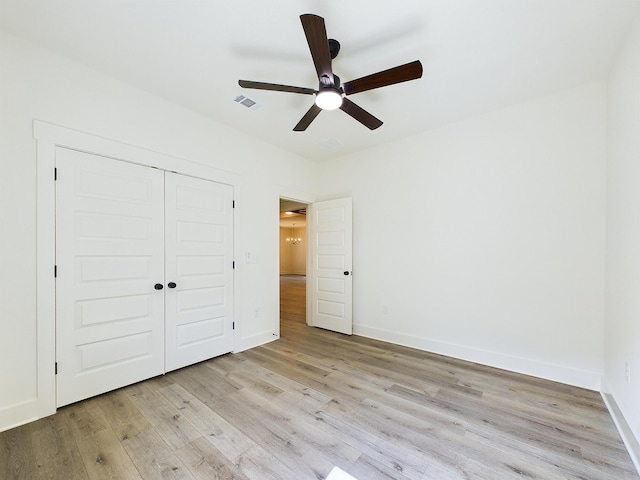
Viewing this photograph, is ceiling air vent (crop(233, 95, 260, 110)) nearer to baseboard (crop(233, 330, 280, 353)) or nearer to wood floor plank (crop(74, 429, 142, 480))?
baseboard (crop(233, 330, 280, 353))

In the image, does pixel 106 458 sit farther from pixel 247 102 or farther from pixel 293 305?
pixel 293 305

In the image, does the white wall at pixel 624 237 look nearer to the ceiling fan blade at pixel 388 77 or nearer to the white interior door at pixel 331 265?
the ceiling fan blade at pixel 388 77

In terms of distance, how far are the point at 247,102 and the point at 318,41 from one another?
1.53 metres

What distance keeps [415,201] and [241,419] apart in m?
3.14

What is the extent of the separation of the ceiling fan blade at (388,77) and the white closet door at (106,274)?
214 centimetres

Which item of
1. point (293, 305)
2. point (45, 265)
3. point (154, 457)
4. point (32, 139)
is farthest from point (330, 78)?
point (293, 305)

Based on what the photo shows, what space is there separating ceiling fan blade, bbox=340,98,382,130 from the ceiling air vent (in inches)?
44.3

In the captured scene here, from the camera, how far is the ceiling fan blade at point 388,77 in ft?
5.93

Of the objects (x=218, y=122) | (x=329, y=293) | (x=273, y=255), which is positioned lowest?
(x=329, y=293)

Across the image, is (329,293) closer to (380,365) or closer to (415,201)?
(380,365)

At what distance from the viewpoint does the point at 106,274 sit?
97.0 inches

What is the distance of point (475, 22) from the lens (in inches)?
75.5

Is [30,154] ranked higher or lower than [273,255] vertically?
higher

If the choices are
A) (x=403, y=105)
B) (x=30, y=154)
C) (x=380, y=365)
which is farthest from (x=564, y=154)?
(x=30, y=154)
